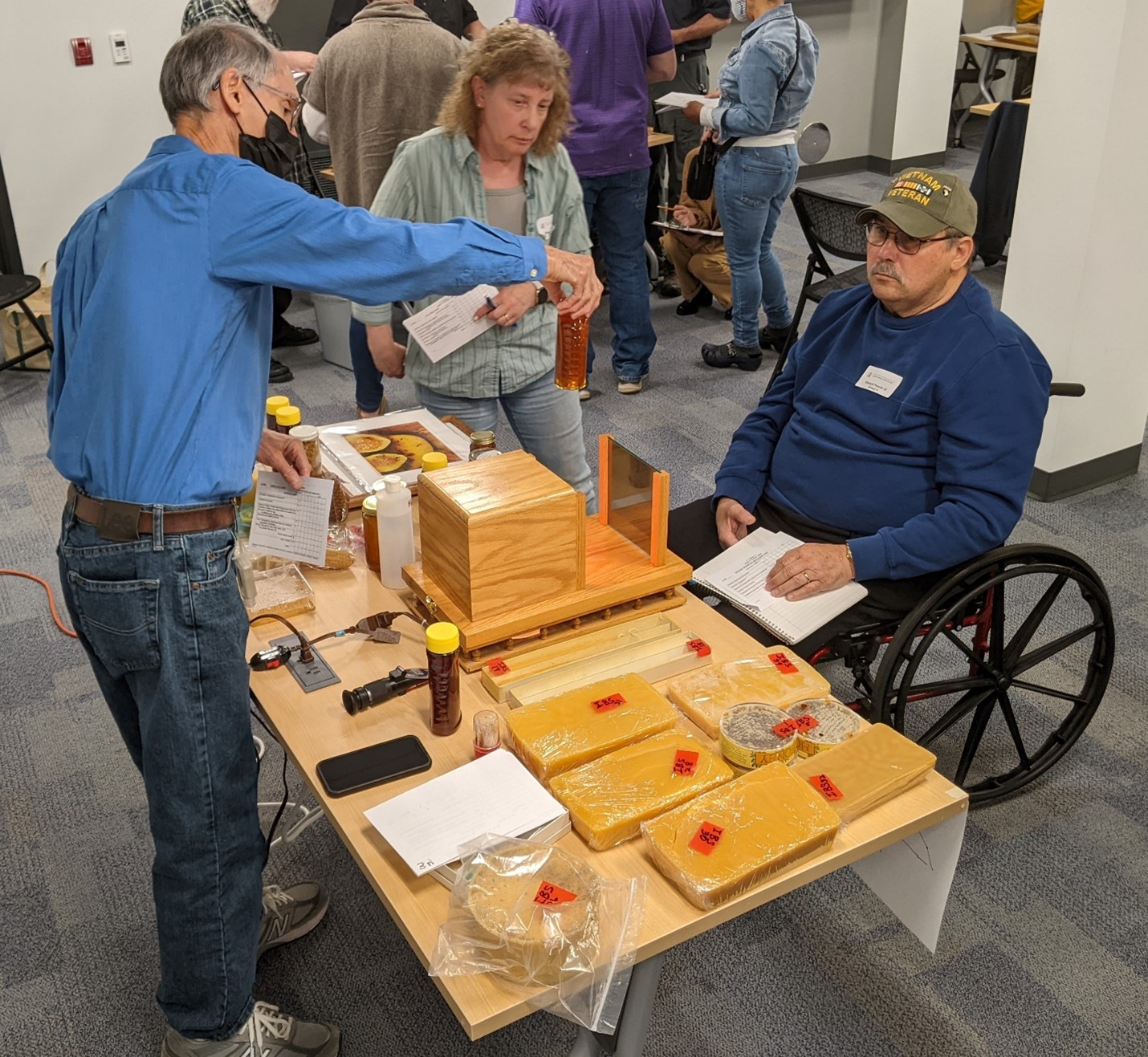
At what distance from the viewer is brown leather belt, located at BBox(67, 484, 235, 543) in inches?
62.5

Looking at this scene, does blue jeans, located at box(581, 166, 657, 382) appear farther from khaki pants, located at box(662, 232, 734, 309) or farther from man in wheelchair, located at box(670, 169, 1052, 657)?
man in wheelchair, located at box(670, 169, 1052, 657)

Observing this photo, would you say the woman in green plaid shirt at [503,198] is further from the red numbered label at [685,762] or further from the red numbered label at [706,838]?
the red numbered label at [706,838]

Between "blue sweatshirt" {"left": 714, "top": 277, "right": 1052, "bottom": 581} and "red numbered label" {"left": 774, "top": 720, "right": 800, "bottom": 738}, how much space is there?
0.69 m

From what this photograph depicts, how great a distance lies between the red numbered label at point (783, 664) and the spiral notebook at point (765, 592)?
31 centimetres

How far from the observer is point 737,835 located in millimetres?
1498

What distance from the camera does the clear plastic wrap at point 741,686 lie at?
69.6 inches

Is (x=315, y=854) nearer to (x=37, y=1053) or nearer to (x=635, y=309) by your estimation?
(x=37, y=1053)

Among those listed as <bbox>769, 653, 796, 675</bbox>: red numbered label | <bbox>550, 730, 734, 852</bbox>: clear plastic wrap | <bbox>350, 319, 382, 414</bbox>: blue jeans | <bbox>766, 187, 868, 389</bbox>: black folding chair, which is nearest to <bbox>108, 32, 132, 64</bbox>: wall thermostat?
<bbox>350, 319, 382, 414</bbox>: blue jeans

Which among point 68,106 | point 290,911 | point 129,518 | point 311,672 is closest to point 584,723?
point 311,672

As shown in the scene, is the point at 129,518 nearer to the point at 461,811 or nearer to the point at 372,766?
the point at 372,766

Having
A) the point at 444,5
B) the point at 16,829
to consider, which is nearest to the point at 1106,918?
the point at 16,829

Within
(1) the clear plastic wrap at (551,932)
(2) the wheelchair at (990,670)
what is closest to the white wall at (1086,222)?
(2) the wheelchair at (990,670)

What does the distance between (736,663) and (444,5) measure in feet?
14.2

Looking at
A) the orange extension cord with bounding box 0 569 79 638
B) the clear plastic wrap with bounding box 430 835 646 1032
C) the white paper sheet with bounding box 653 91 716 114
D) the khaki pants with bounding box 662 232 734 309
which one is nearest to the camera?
the clear plastic wrap with bounding box 430 835 646 1032
